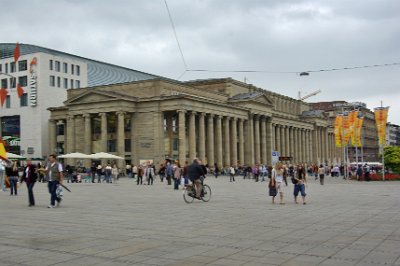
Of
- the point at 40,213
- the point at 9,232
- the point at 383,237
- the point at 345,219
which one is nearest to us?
the point at 383,237

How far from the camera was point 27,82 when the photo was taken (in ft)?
295

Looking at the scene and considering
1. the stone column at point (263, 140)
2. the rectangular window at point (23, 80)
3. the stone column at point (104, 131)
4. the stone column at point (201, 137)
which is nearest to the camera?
the stone column at point (104, 131)

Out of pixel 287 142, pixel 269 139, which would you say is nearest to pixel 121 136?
pixel 269 139

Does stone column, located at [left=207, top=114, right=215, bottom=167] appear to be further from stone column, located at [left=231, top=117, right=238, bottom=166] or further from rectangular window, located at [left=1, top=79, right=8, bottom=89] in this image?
rectangular window, located at [left=1, top=79, right=8, bottom=89]

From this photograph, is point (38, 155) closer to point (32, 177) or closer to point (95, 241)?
point (32, 177)

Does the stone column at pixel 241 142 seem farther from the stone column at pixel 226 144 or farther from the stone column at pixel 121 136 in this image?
the stone column at pixel 121 136

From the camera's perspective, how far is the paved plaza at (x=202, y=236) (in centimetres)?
900

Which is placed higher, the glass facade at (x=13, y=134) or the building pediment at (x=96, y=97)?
the building pediment at (x=96, y=97)

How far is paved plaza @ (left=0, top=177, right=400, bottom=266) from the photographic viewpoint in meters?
9.00

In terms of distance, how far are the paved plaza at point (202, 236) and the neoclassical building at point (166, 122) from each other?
194 feet

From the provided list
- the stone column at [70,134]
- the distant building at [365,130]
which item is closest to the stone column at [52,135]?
the stone column at [70,134]

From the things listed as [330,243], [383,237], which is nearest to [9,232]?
[330,243]

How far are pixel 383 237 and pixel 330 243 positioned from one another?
61.9 inches

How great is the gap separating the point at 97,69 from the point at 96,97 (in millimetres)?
34770
